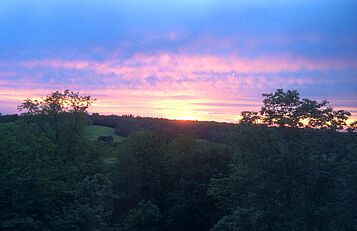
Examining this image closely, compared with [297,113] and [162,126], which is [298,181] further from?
[162,126]

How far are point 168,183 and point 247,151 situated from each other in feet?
78.5

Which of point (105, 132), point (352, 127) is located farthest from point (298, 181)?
point (105, 132)

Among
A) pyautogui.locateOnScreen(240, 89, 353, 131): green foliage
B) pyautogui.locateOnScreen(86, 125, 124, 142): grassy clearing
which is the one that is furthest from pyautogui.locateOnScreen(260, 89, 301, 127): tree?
pyautogui.locateOnScreen(86, 125, 124, 142): grassy clearing

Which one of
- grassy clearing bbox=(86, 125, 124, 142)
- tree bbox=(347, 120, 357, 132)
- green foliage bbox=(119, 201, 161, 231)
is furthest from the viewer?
grassy clearing bbox=(86, 125, 124, 142)

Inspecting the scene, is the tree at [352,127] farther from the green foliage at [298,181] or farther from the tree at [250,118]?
the tree at [250,118]

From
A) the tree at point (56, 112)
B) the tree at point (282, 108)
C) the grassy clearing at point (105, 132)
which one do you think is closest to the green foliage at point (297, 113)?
the tree at point (282, 108)

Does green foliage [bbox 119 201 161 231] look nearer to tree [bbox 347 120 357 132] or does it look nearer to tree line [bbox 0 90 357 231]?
tree line [bbox 0 90 357 231]

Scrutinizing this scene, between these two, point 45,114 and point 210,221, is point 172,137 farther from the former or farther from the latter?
point 45,114

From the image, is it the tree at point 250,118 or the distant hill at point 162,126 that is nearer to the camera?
the tree at point 250,118

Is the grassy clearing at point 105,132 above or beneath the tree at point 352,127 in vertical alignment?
beneath

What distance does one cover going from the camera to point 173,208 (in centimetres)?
4703

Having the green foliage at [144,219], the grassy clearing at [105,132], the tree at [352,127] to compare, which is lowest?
the green foliage at [144,219]

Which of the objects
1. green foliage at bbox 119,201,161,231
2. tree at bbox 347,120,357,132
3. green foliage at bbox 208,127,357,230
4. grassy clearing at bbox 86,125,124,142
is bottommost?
green foliage at bbox 119,201,161,231

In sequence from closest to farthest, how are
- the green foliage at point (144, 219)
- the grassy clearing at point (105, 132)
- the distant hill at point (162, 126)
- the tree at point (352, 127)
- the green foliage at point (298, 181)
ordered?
the green foliage at point (298, 181) < the tree at point (352, 127) < the green foliage at point (144, 219) < the distant hill at point (162, 126) < the grassy clearing at point (105, 132)
